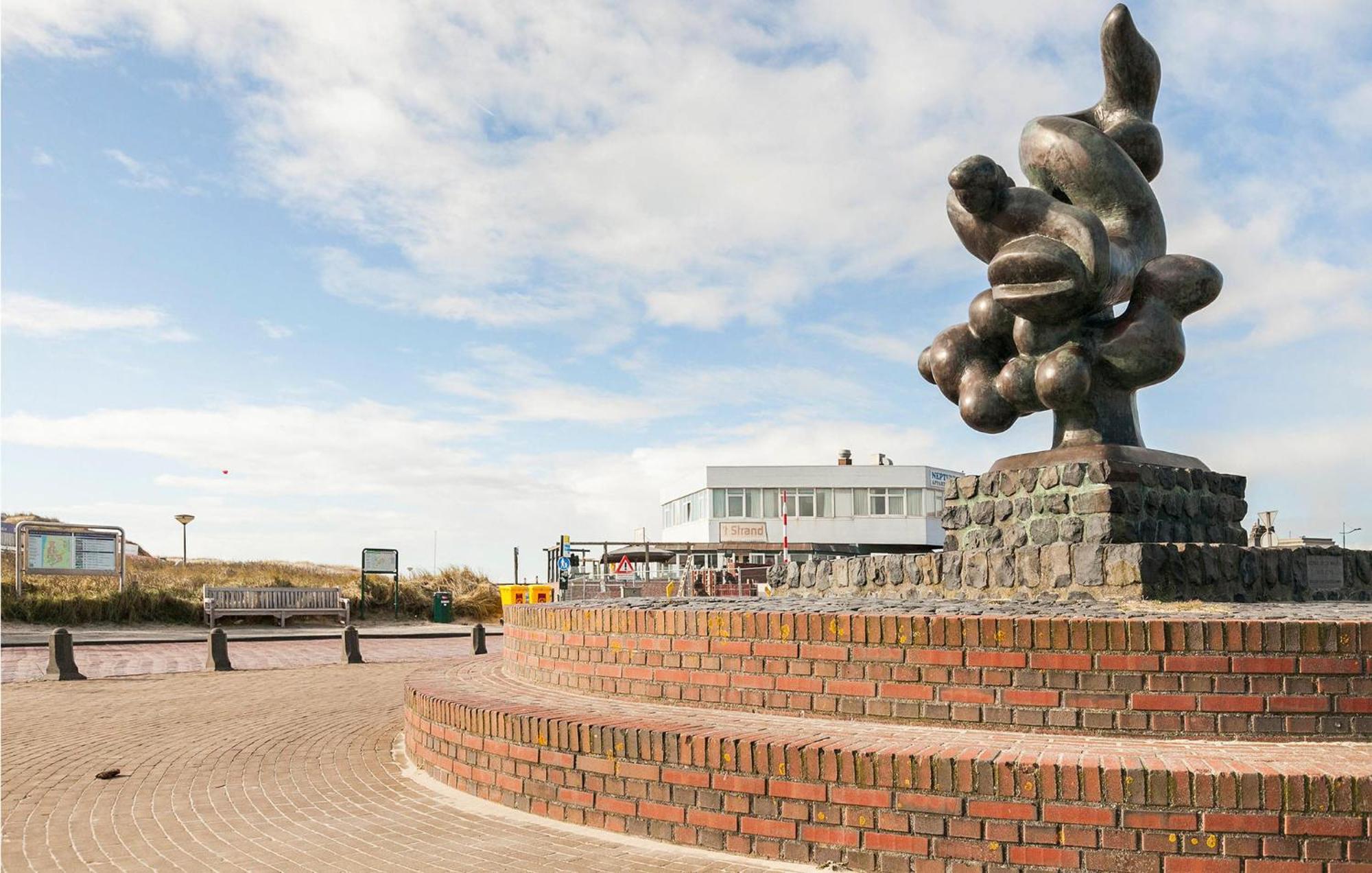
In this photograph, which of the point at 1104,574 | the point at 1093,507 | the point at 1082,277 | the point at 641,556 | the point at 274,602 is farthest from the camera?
the point at 641,556

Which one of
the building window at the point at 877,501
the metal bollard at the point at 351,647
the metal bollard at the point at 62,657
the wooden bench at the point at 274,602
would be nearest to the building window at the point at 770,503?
the building window at the point at 877,501

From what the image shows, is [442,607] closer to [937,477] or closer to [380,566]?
[380,566]

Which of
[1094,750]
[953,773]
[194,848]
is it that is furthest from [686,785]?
[194,848]

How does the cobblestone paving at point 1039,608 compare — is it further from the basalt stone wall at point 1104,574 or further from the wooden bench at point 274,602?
the wooden bench at point 274,602

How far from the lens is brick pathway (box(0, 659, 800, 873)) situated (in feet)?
15.9

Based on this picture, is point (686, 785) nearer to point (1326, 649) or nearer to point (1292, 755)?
point (1292, 755)

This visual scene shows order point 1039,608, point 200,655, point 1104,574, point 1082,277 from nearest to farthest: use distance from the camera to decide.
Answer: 1. point 1039,608
2. point 1104,574
3. point 1082,277
4. point 200,655

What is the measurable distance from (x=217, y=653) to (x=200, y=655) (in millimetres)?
2985

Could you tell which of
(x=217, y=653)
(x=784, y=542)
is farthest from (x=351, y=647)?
(x=784, y=542)

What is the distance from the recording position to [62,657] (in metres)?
13.2

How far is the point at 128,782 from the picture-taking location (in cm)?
661

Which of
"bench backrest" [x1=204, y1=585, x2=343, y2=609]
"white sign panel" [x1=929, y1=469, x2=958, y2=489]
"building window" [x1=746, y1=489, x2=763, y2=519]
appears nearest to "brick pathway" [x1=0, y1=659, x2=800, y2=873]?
"bench backrest" [x1=204, y1=585, x2=343, y2=609]

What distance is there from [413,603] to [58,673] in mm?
15367

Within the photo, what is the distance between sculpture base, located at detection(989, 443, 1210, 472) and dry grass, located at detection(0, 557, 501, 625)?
2015 centimetres
